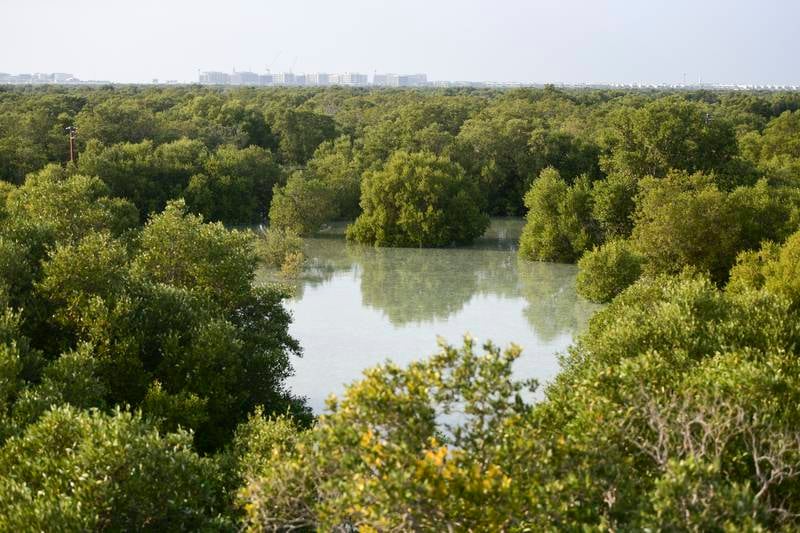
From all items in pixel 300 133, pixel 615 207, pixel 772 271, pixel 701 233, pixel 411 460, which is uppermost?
pixel 411 460

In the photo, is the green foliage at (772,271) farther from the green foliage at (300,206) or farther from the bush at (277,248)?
the green foliage at (300,206)

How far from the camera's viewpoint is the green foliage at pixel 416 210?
187ft

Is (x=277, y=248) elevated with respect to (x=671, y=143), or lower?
lower

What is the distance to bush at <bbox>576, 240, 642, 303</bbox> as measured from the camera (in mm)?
39688

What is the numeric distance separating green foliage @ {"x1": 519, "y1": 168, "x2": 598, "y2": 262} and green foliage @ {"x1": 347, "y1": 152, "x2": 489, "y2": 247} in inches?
215

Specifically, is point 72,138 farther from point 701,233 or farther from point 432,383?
point 432,383

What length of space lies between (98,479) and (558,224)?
4149cm

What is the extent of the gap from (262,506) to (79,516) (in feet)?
8.78

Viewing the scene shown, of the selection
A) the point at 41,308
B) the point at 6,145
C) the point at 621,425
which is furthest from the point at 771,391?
the point at 6,145

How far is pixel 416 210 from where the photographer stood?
56906mm

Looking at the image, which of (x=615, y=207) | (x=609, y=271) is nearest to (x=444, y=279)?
(x=609, y=271)

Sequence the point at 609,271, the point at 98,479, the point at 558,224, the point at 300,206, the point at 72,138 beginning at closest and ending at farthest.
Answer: the point at 98,479 → the point at 609,271 → the point at 558,224 → the point at 300,206 → the point at 72,138

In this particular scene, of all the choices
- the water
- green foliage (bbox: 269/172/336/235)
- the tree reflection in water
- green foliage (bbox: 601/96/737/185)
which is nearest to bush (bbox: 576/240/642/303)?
the water

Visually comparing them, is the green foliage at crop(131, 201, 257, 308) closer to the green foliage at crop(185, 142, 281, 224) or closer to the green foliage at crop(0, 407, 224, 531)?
the green foliage at crop(0, 407, 224, 531)
